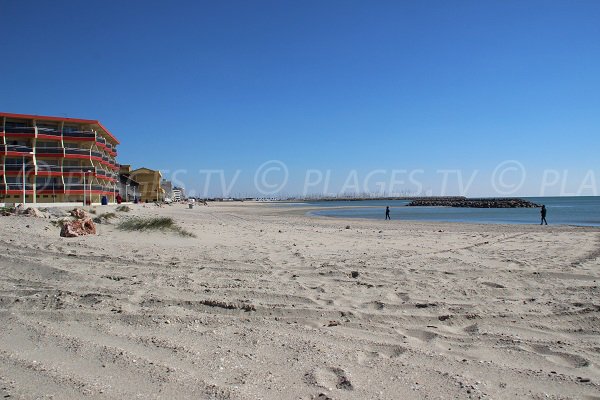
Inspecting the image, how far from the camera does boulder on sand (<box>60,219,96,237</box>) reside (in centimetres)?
1198

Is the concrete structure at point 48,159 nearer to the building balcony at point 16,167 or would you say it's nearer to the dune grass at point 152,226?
the building balcony at point 16,167

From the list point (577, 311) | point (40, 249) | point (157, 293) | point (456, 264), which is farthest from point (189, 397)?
point (40, 249)

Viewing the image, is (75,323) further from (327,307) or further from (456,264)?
(456,264)

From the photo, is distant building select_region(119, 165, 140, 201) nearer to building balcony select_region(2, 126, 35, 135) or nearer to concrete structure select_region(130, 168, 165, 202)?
concrete structure select_region(130, 168, 165, 202)

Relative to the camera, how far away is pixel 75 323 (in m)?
4.74

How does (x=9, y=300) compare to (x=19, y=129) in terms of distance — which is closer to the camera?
(x=9, y=300)

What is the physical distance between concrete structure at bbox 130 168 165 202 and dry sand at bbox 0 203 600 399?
80.8 m

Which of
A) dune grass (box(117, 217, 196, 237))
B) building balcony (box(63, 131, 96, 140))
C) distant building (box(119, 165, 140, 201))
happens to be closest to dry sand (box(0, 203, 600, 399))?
dune grass (box(117, 217, 196, 237))

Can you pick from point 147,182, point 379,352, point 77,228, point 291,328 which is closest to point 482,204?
point 147,182

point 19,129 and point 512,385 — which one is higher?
point 19,129

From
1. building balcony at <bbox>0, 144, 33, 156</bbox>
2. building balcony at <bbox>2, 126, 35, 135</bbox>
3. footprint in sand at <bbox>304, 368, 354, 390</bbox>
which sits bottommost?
footprint in sand at <bbox>304, 368, 354, 390</bbox>

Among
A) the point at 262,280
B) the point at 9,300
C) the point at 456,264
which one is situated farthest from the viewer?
the point at 456,264

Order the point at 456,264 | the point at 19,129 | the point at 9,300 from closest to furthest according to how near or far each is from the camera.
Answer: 1. the point at 9,300
2. the point at 456,264
3. the point at 19,129

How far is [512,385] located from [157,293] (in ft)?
14.6
